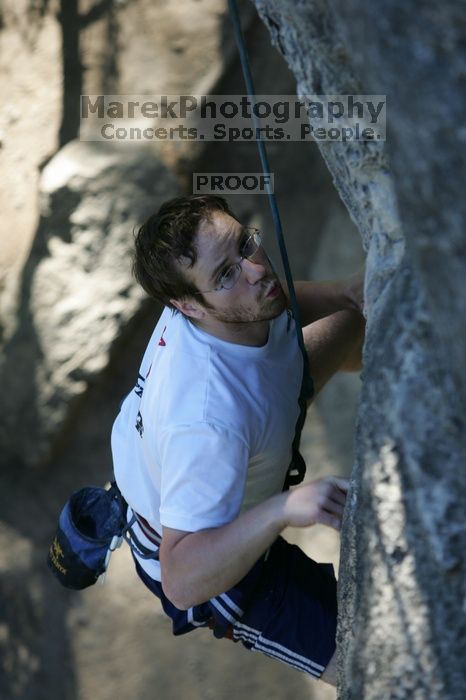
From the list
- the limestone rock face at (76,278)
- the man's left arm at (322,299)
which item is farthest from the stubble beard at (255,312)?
the limestone rock face at (76,278)

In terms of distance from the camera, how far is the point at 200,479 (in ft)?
4.65

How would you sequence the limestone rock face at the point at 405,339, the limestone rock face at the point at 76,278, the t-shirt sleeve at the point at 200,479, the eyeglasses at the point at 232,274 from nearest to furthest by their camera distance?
the limestone rock face at the point at 405,339 < the t-shirt sleeve at the point at 200,479 < the eyeglasses at the point at 232,274 < the limestone rock face at the point at 76,278

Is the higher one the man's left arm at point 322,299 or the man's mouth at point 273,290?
the man's left arm at point 322,299

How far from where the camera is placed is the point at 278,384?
5.29ft

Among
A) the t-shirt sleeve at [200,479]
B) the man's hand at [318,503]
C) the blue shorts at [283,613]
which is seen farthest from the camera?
the blue shorts at [283,613]

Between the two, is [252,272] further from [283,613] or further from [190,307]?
[283,613]

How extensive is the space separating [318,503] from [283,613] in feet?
1.56

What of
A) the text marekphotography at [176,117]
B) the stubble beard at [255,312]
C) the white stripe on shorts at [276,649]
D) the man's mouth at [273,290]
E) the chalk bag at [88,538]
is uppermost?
the text marekphotography at [176,117]

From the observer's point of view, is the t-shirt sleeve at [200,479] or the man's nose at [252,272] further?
the man's nose at [252,272]

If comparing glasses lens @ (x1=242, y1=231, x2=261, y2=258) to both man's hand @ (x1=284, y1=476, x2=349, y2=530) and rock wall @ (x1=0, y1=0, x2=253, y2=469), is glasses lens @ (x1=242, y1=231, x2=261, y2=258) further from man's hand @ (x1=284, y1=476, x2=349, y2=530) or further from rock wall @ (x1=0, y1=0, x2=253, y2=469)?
rock wall @ (x1=0, y1=0, x2=253, y2=469)

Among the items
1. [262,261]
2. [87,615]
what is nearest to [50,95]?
[87,615]

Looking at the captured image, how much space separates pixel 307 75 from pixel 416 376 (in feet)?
1.78

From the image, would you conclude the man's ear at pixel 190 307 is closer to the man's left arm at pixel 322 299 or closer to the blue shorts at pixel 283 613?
the man's left arm at pixel 322 299

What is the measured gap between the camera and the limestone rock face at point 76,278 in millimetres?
3424
